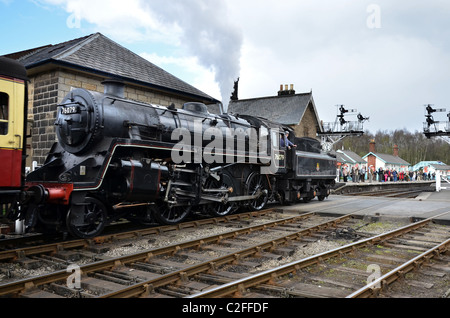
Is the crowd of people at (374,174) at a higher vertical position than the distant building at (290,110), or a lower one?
lower

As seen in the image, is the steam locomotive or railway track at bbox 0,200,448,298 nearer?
railway track at bbox 0,200,448,298

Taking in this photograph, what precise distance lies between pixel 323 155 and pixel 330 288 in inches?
443

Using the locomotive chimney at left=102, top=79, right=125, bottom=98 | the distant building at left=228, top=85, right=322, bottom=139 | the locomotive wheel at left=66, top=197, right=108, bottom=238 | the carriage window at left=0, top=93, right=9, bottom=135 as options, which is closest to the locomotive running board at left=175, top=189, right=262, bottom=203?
the locomotive wheel at left=66, top=197, right=108, bottom=238

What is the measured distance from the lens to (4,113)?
19.1 feet

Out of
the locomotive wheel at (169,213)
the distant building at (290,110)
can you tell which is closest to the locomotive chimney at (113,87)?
the locomotive wheel at (169,213)

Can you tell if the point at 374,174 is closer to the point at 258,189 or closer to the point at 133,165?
the point at 258,189

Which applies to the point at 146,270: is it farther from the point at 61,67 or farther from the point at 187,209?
the point at 61,67

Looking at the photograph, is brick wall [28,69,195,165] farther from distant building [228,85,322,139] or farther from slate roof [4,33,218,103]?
distant building [228,85,322,139]

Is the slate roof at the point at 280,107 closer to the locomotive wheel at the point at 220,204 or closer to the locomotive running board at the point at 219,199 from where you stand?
the locomotive running board at the point at 219,199

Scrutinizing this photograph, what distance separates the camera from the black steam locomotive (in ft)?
22.9

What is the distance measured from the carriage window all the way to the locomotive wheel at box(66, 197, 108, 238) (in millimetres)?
1749

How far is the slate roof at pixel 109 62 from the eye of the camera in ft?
35.6

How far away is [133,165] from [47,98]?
5.31 meters

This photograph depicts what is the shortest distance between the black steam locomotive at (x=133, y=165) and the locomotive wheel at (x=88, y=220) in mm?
17
